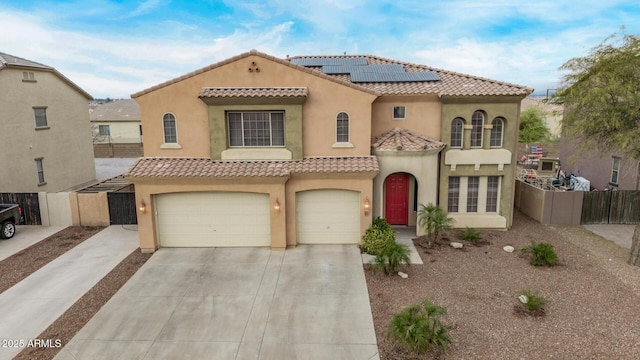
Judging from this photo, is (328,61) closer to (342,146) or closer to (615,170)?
(342,146)

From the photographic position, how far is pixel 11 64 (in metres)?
20.2

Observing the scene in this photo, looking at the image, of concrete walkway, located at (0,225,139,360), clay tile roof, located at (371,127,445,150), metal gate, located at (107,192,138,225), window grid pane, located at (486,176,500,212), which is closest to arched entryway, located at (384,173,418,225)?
clay tile roof, located at (371,127,445,150)

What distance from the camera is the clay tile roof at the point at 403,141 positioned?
50.0 feet

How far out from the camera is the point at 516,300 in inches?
423

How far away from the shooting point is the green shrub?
50.5 feet

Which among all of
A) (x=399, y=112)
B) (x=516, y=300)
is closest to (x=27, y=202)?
(x=399, y=112)

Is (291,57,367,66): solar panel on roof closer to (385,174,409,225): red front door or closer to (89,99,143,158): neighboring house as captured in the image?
(385,174,409,225): red front door

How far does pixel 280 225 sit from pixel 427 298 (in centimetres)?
603

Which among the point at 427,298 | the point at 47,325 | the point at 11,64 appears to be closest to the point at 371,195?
the point at 427,298

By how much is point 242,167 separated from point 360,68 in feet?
25.7

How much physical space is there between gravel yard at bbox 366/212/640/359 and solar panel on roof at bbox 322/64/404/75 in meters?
8.53

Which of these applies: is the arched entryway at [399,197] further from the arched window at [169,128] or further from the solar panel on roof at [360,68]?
the arched window at [169,128]

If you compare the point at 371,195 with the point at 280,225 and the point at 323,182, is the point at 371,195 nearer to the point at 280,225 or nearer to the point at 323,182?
the point at 323,182

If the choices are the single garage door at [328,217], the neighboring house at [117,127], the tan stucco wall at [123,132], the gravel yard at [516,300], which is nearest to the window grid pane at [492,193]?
the gravel yard at [516,300]
